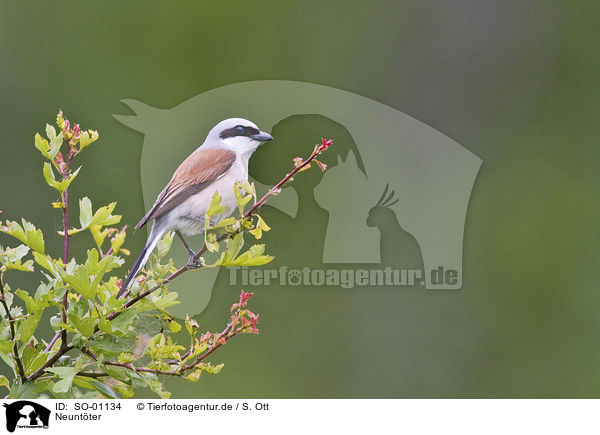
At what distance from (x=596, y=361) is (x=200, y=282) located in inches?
116

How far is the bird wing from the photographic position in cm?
194

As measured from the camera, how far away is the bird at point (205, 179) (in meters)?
1.93

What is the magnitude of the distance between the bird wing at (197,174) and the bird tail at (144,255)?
4cm

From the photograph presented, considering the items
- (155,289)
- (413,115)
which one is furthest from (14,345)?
(413,115)

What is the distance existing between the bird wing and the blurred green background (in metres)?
2.63

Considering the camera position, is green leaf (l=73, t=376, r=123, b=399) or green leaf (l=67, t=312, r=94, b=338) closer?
green leaf (l=67, t=312, r=94, b=338)

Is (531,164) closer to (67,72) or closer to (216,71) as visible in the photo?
(216,71)

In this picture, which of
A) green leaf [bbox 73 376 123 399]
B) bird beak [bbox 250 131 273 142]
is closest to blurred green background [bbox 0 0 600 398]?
bird beak [bbox 250 131 273 142]

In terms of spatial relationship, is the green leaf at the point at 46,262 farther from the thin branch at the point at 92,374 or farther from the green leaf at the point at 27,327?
the thin branch at the point at 92,374

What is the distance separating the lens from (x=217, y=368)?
1599 millimetres

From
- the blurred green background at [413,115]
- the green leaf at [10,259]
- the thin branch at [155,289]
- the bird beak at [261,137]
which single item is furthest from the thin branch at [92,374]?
the blurred green background at [413,115]
